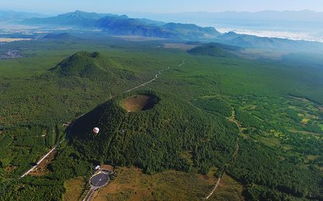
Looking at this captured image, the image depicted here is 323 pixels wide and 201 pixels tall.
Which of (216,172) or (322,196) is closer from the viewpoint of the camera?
(322,196)

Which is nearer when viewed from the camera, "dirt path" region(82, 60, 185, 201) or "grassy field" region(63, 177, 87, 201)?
"grassy field" region(63, 177, 87, 201)

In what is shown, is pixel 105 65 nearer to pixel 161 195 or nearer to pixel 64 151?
pixel 64 151

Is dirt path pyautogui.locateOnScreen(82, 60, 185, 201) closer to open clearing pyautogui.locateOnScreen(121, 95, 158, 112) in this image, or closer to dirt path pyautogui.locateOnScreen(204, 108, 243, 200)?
dirt path pyautogui.locateOnScreen(204, 108, 243, 200)

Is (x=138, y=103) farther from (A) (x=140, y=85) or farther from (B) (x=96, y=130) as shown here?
(A) (x=140, y=85)

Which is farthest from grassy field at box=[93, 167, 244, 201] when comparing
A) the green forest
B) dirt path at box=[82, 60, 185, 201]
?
the green forest

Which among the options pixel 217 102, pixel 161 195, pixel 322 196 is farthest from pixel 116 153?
pixel 217 102

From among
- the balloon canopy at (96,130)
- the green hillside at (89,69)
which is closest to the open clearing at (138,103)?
the balloon canopy at (96,130)

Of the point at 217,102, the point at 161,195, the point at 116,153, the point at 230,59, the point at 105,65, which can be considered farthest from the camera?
the point at 230,59

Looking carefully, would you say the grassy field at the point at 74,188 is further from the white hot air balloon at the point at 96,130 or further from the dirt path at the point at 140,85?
the white hot air balloon at the point at 96,130

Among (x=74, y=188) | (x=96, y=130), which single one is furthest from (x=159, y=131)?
(x=74, y=188)
